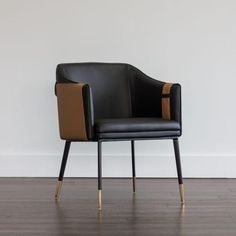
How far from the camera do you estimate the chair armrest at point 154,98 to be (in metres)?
2.61

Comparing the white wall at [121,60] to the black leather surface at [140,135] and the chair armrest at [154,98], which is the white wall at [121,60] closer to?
the chair armrest at [154,98]

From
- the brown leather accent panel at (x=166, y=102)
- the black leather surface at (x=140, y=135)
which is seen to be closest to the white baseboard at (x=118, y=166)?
the brown leather accent panel at (x=166, y=102)

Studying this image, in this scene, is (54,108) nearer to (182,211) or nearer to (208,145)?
(208,145)

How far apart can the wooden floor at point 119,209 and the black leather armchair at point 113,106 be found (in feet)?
0.48

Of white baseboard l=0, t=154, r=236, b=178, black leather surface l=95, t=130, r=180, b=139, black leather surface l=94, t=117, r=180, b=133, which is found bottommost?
white baseboard l=0, t=154, r=236, b=178

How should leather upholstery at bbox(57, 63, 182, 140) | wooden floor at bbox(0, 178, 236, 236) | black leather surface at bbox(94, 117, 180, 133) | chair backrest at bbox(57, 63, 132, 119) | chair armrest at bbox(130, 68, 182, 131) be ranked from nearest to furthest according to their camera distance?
1. wooden floor at bbox(0, 178, 236, 236)
2. black leather surface at bbox(94, 117, 180, 133)
3. chair armrest at bbox(130, 68, 182, 131)
4. leather upholstery at bbox(57, 63, 182, 140)
5. chair backrest at bbox(57, 63, 132, 119)

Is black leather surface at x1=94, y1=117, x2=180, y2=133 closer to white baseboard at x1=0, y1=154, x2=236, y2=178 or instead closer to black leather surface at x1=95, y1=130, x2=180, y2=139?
black leather surface at x1=95, y1=130, x2=180, y2=139

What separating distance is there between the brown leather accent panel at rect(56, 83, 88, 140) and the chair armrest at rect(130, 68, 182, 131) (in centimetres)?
54

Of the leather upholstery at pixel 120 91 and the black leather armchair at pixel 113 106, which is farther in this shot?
the leather upholstery at pixel 120 91

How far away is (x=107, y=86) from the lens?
2982mm

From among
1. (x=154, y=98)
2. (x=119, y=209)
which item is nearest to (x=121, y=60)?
(x=154, y=98)

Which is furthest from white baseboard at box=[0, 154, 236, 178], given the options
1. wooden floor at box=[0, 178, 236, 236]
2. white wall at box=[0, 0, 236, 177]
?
wooden floor at box=[0, 178, 236, 236]

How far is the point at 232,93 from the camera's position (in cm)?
337

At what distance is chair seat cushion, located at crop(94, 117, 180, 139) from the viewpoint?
7.82 feet
